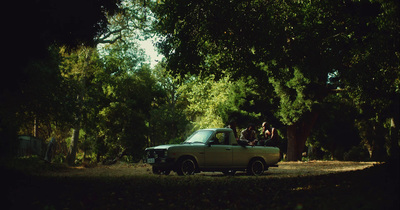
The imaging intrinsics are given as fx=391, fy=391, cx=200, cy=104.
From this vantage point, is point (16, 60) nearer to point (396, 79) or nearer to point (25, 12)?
point (25, 12)

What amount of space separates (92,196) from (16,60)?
10.1 feet

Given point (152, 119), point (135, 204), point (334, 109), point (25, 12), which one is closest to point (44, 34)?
point (25, 12)

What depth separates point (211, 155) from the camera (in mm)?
14539

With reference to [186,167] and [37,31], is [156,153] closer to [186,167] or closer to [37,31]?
[186,167]

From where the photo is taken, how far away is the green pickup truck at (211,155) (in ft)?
45.8

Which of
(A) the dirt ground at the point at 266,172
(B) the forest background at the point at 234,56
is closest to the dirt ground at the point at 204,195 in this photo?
(B) the forest background at the point at 234,56

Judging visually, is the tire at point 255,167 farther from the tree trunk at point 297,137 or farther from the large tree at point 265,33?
the tree trunk at point 297,137

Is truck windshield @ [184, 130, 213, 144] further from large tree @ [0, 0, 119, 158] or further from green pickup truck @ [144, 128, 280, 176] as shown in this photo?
large tree @ [0, 0, 119, 158]

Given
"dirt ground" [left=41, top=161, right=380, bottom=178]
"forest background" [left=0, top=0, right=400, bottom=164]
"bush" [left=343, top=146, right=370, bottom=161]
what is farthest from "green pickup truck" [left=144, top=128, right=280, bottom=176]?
"bush" [left=343, top=146, right=370, bottom=161]

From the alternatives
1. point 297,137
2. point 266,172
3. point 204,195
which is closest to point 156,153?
point 266,172

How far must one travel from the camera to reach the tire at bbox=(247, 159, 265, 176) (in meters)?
15.4

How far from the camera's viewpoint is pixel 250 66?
1611 centimetres

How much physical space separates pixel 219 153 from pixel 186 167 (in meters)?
1.42

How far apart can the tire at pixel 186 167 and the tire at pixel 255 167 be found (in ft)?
8.13
